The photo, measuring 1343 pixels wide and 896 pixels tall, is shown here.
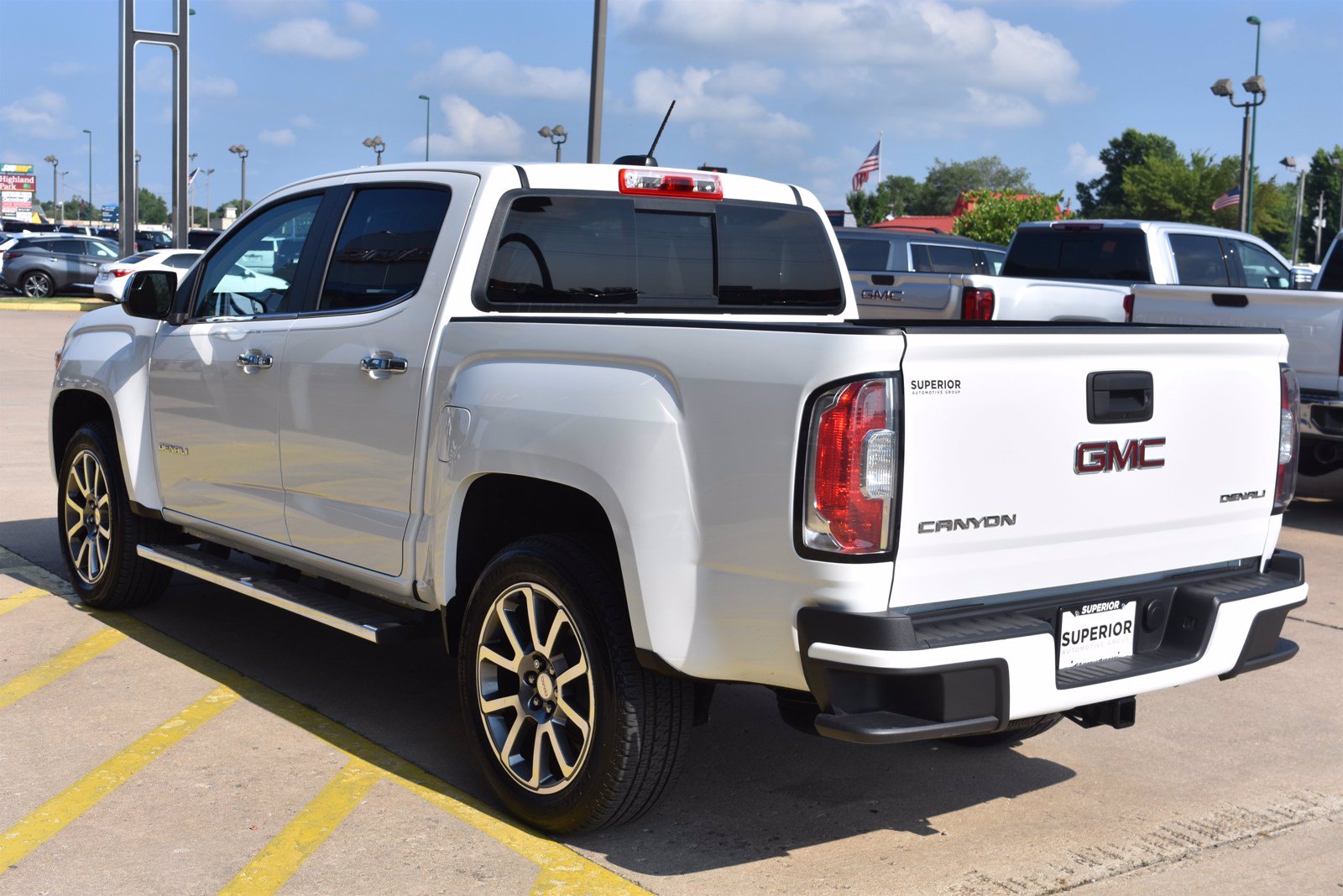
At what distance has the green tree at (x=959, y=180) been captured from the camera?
142 meters

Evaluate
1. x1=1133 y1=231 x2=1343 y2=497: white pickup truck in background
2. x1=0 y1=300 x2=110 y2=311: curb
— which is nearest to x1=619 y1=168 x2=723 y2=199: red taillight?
x1=1133 y1=231 x2=1343 y2=497: white pickup truck in background

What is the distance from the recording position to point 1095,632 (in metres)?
3.70

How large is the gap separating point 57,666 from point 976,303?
842cm

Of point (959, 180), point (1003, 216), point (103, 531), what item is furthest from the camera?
point (959, 180)

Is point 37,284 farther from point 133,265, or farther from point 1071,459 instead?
point 1071,459

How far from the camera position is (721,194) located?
16.8ft

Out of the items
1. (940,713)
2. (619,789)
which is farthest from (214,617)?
(940,713)

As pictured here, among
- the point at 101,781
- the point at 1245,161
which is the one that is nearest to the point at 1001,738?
the point at 101,781

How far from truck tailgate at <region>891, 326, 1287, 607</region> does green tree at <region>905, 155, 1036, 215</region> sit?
138614 millimetres

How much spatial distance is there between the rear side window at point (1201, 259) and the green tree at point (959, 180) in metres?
130

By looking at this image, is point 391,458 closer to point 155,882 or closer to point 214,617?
point 155,882

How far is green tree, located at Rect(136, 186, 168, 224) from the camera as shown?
16688cm

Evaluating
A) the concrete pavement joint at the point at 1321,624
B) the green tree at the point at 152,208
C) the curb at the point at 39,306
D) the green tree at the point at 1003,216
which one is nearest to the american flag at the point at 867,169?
the green tree at the point at 1003,216

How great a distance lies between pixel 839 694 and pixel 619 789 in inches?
30.2
